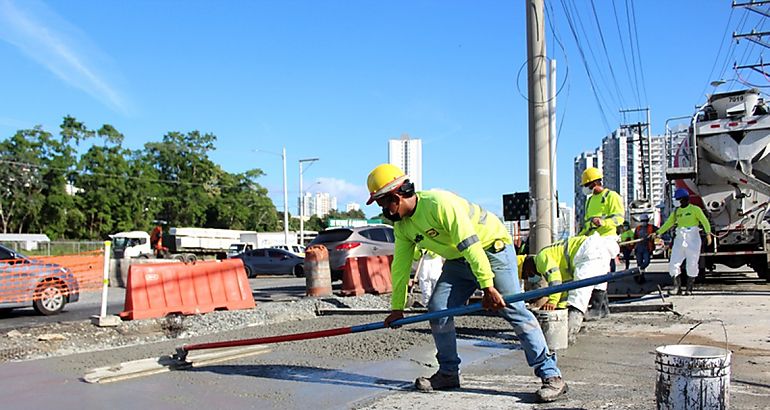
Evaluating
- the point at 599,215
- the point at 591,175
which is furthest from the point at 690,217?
the point at 599,215

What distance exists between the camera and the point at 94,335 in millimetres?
7809

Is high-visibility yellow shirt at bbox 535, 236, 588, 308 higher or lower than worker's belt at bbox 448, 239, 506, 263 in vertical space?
lower

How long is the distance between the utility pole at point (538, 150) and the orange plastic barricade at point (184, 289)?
464 centimetres

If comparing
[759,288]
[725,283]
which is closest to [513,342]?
[759,288]

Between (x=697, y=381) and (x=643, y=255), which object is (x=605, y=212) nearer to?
(x=697, y=381)

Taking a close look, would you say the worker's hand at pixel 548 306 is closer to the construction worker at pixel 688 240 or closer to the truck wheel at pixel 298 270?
the construction worker at pixel 688 240

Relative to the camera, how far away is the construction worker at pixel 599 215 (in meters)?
8.69

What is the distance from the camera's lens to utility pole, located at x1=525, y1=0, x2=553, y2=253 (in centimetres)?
957

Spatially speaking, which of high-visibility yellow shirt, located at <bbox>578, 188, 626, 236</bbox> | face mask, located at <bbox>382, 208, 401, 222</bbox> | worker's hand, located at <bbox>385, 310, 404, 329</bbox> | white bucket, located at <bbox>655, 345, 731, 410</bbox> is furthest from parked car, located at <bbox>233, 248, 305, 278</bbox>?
white bucket, located at <bbox>655, 345, 731, 410</bbox>

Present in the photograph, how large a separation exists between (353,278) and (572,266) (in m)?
6.70

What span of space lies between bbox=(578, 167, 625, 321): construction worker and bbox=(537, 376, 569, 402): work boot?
4069 millimetres

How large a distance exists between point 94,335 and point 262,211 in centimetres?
7906

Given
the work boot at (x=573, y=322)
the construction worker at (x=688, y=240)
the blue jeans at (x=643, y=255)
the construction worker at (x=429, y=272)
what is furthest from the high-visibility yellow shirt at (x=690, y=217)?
the work boot at (x=573, y=322)

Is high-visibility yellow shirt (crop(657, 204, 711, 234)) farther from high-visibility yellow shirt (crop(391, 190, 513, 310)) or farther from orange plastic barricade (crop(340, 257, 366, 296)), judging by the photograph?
high-visibility yellow shirt (crop(391, 190, 513, 310))
